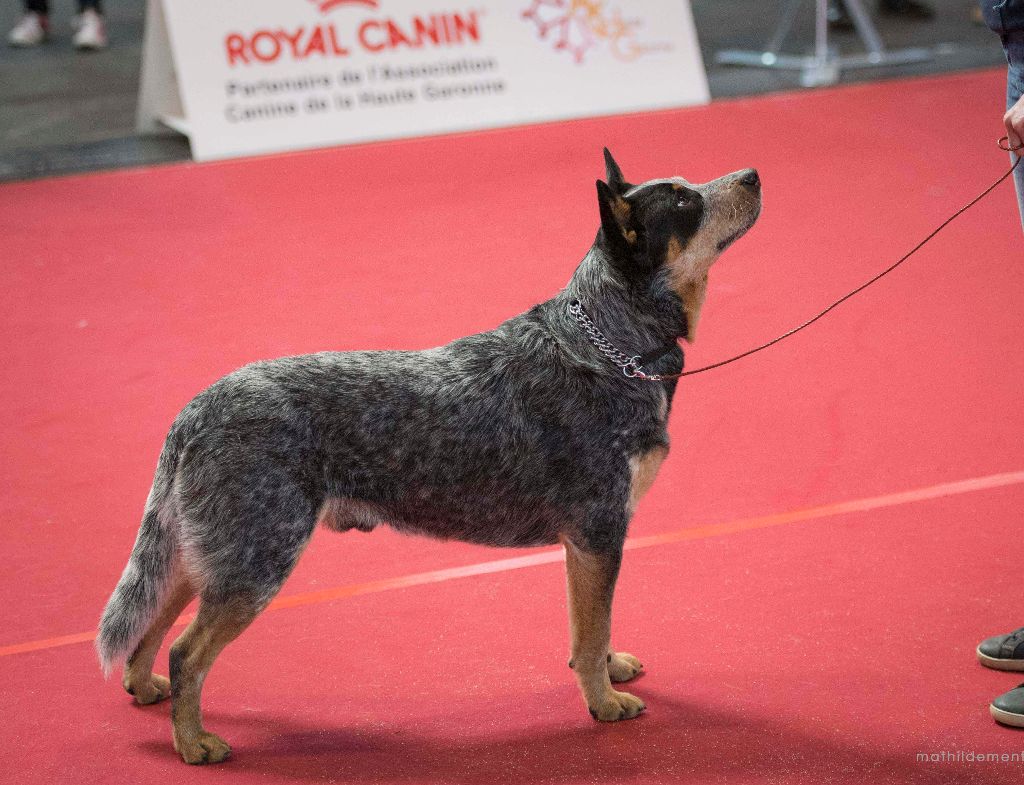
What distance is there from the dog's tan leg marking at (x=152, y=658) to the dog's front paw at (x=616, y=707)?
3.40ft

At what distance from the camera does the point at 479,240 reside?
6.49 meters

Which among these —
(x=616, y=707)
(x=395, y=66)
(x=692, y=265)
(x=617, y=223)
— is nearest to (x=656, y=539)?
(x=616, y=707)

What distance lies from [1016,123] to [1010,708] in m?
1.33

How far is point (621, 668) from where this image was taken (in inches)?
121

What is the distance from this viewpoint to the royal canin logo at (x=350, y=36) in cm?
800

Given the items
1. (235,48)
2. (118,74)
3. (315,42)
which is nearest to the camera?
(235,48)

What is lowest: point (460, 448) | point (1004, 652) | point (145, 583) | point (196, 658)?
point (1004, 652)

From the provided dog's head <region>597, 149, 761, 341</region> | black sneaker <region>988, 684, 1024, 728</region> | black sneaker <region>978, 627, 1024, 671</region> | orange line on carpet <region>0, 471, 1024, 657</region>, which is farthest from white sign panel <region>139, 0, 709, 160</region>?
black sneaker <region>988, 684, 1024, 728</region>

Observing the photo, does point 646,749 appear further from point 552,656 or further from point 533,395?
point 533,395

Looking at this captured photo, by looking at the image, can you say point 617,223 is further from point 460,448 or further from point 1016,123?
point 1016,123

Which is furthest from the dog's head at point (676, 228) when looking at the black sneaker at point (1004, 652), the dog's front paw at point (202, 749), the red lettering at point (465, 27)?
the red lettering at point (465, 27)

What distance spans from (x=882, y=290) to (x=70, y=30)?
28.8 ft

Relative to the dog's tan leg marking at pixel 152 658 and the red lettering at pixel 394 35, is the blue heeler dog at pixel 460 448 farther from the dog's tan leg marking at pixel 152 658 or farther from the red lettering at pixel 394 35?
the red lettering at pixel 394 35

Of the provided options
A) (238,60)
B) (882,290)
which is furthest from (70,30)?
(882,290)
